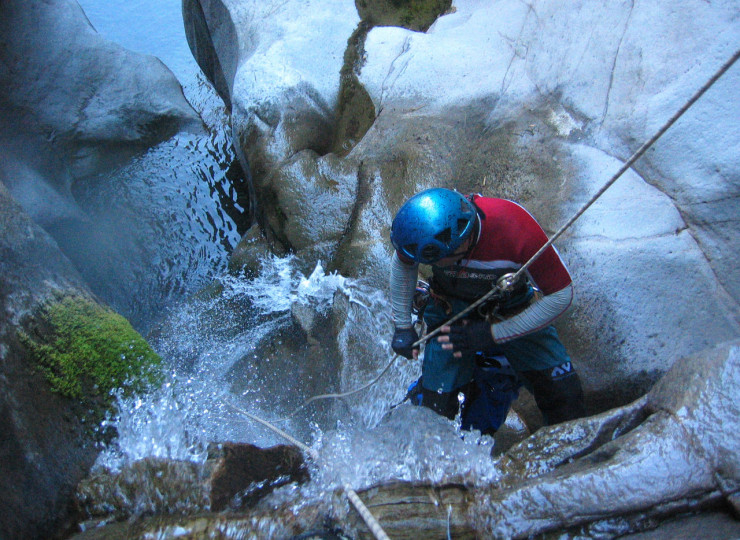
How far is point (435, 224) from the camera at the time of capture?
95.7 inches

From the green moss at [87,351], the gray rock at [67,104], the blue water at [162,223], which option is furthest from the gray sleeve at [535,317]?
the gray rock at [67,104]

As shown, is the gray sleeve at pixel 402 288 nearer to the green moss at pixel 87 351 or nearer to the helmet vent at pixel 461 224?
the helmet vent at pixel 461 224

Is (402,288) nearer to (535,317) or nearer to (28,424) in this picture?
(535,317)

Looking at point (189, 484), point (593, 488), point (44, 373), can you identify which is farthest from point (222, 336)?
point (593, 488)

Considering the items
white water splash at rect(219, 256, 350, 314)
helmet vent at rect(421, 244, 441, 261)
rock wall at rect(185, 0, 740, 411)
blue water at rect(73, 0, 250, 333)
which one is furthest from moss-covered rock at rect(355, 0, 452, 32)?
helmet vent at rect(421, 244, 441, 261)

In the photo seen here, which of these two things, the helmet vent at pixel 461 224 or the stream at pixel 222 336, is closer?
the helmet vent at pixel 461 224

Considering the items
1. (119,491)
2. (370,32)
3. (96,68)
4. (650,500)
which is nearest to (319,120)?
(370,32)

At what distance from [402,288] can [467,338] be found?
1.58ft

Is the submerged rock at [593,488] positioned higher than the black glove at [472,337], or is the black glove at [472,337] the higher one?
the black glove at [472,337]

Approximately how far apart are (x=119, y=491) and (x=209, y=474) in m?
0.54

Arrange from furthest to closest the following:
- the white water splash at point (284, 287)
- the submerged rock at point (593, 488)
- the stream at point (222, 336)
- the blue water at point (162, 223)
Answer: the blue water at point (162, 223)
the white water splash at point (284, 287)
the stream at point (222, 336)
the submerged rock at point (593, 488)

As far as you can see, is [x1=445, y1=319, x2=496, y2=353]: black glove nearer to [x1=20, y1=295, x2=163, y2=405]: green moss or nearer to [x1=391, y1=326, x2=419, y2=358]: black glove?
[x1=391, y1=326, x2=419, y2=358]: black glove

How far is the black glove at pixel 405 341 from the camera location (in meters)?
3.00

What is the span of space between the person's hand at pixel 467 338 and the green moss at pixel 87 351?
1.98 metres
